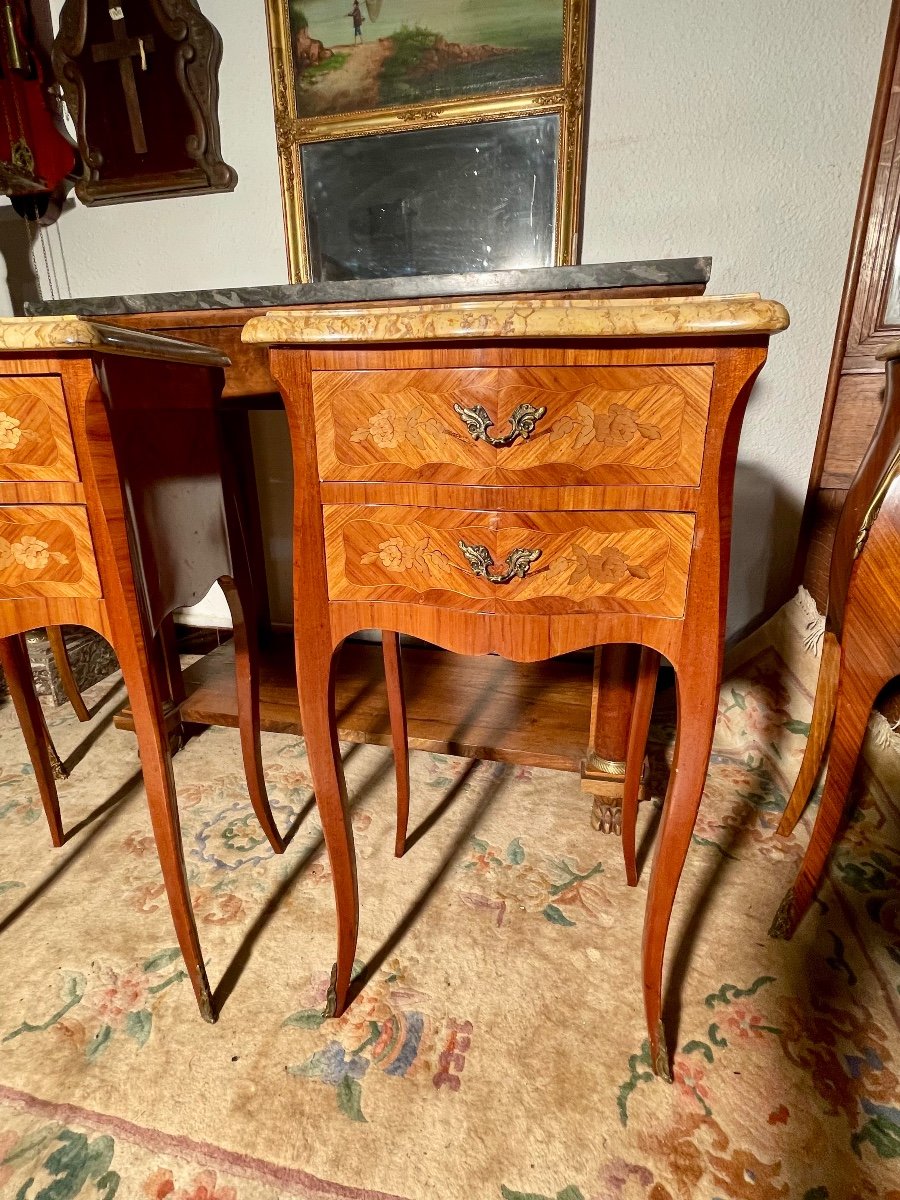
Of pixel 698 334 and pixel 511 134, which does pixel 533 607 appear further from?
pixel 511 134

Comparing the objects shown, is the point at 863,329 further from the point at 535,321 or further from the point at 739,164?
the point at 535,321

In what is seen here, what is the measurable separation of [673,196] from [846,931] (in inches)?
60.2

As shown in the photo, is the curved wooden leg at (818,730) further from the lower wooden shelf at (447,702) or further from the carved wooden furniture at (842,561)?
the lower wooden shelf at (447,702)

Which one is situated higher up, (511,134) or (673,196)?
(511,134)

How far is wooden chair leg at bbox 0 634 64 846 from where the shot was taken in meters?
1.08

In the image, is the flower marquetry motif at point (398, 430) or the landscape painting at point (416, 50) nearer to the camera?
the flower marquetry motif at point (398, 430)

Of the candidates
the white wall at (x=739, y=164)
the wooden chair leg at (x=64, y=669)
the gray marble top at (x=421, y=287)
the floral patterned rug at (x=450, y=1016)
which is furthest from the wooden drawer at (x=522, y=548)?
the wooden chair leg at (x=64, y=669)

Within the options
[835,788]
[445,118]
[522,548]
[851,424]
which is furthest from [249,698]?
[851,424]

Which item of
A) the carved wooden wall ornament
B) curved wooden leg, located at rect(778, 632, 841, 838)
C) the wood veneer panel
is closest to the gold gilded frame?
the carved wooden wall ornament

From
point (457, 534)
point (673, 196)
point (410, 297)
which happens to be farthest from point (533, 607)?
point (673, 196)

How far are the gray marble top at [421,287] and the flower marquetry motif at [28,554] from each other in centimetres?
51

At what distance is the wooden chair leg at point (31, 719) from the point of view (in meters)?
1.08

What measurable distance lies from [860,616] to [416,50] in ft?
5.07

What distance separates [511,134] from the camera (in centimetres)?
135
